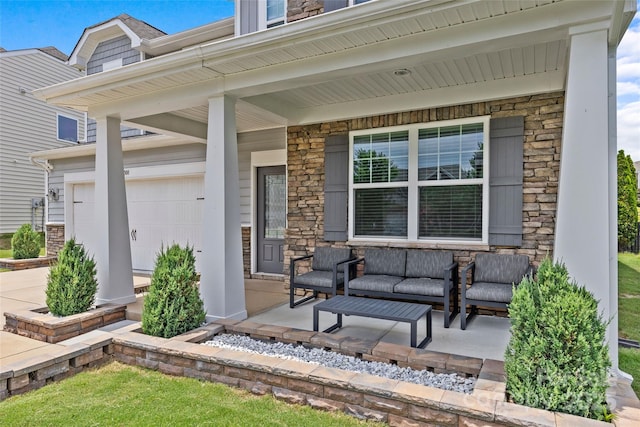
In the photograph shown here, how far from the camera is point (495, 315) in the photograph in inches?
182

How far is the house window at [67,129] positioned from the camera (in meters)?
14.1

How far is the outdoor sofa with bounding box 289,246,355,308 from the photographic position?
16.0 ft

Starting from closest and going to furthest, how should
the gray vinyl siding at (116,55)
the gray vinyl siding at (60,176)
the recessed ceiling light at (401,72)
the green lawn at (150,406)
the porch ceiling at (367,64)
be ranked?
the green lawn at (150,406) → the porch ceiling at (367,64) → the recessed ceiling light at (401,72) → the gray vinyl siding at (116,55) → the gray vinyl siding at (60,176)

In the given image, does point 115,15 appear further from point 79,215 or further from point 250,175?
point 250,175

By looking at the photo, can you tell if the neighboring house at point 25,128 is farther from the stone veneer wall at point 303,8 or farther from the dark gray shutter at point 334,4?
the dark gray shutter at point 334,4

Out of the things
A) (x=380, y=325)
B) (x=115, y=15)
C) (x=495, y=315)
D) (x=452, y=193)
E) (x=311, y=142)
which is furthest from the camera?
(x=115, y=15)

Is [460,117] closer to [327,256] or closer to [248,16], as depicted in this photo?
[327,256]

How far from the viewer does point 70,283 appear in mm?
4426

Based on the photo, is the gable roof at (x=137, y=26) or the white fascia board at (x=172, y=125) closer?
the white fascia board at (x=172, y=125)

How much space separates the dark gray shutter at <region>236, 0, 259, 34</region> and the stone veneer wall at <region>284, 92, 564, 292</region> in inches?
75.8

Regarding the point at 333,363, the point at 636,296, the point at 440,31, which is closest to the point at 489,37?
the point at 440,31

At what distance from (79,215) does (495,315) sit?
1013 cm

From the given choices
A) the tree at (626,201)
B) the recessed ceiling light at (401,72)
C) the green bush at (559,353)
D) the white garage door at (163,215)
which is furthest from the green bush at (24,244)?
→ the tree at (626,201)

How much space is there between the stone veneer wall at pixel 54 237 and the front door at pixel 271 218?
6669 mm
